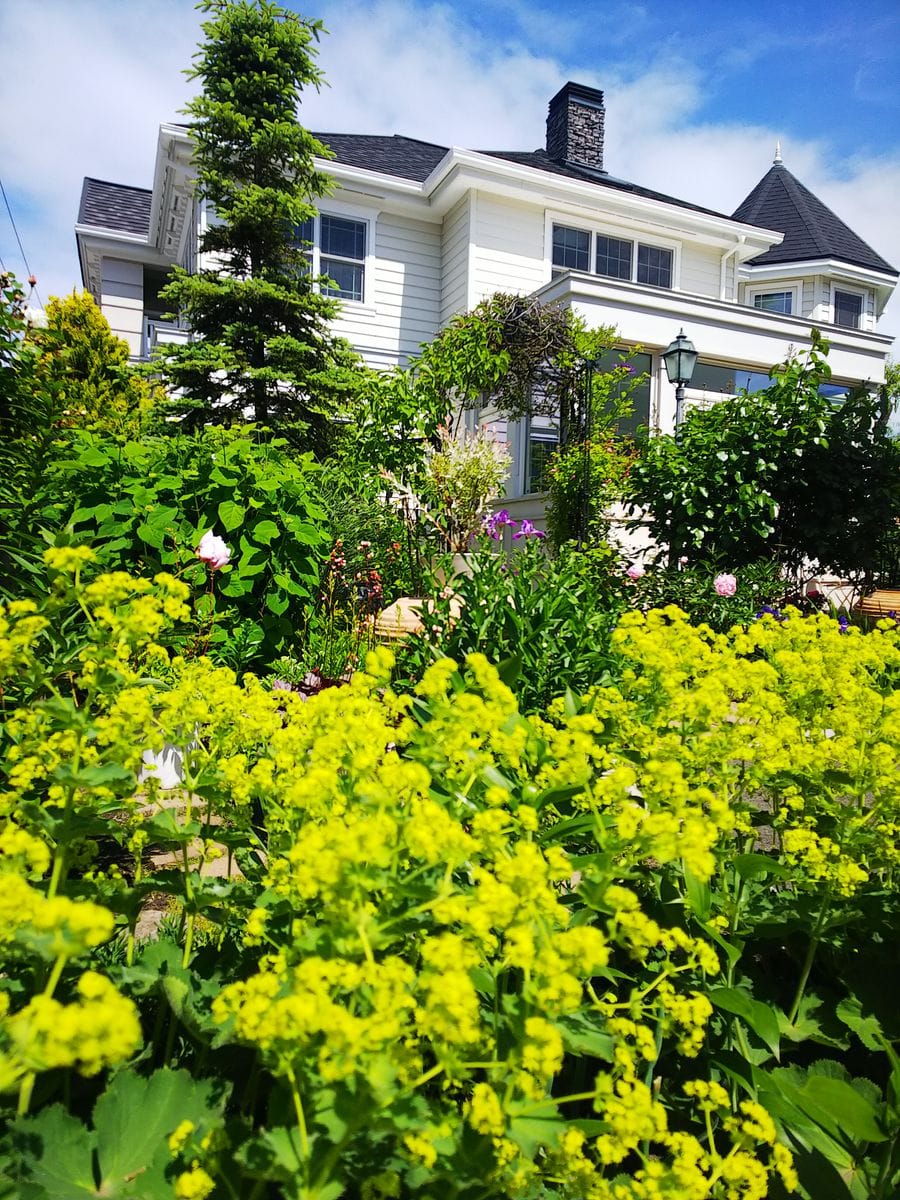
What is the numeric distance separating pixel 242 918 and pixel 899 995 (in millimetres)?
1260

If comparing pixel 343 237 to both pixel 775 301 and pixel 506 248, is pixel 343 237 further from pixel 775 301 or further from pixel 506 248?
pixel 775 301

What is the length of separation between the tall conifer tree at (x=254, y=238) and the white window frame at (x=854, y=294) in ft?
42.4

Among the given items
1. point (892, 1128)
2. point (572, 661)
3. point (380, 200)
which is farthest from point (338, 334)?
point (892, 1128)

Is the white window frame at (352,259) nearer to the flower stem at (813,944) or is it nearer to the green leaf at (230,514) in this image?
the green leaf at (230,514)

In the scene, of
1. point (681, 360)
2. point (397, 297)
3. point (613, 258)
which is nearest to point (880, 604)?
point (681, 360)

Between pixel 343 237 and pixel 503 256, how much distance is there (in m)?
2.47

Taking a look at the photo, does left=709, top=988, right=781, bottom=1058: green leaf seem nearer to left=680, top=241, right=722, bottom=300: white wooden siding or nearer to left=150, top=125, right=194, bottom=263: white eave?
left=150, top=125, right=194, bottom=263: white eave

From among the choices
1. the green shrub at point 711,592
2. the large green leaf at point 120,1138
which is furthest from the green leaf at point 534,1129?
the green shrub at point 711,592

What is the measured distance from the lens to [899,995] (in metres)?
1.33

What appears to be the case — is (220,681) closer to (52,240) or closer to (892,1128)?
(892,1128)

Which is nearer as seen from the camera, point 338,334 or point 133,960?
point 133,960

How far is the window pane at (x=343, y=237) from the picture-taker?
34.1 feet

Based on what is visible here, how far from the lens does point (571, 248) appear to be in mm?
11328

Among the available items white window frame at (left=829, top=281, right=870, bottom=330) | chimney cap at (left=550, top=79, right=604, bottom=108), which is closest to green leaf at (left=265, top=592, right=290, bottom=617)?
chimney cap at (left=550, top=79, right=604, bottom=108)
